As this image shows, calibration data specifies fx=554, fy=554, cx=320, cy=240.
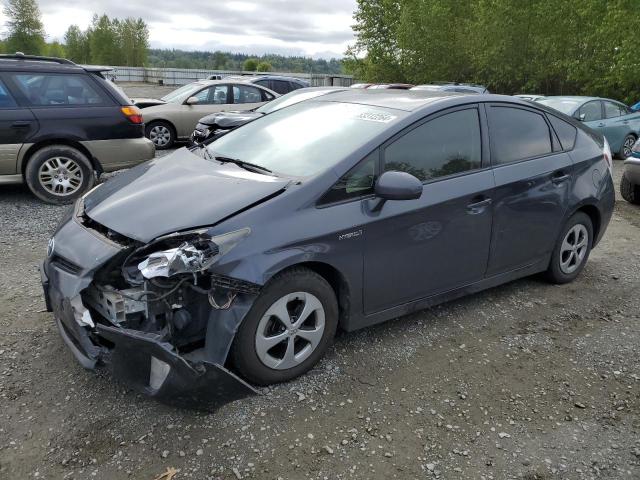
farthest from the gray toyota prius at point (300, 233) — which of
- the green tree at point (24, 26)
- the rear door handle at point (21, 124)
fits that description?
the green tree at point (24, 26)

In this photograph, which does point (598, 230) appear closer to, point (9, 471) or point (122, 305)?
point (122, 305)

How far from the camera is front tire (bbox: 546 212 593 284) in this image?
464 cm

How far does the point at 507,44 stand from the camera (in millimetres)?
26375

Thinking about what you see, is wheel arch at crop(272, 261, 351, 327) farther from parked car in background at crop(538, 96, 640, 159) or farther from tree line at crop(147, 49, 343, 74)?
tree line at crop(147, 49, 343, 74)

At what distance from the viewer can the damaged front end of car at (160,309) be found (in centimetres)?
263

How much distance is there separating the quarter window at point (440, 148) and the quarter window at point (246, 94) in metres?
9.51

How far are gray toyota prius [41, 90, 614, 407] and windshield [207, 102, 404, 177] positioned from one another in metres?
0.02

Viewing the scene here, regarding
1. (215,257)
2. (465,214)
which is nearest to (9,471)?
(215,257)

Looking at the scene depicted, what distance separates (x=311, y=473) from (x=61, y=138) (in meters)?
5.90

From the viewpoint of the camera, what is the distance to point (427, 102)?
380 cm

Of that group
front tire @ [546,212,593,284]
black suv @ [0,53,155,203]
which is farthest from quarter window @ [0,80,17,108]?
front tire @ [546,212,593,284]

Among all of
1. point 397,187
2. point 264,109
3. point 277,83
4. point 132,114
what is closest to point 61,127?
point 132,114

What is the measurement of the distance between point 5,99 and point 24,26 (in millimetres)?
67777

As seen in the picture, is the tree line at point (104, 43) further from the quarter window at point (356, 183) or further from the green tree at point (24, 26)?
the quarter window at point (356, 183)
